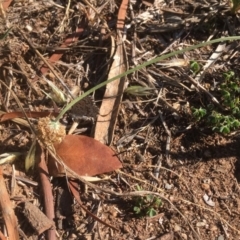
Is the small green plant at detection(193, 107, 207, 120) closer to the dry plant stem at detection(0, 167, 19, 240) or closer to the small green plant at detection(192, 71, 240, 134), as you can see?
the small green plant at detection(192, 71, 240, 134)

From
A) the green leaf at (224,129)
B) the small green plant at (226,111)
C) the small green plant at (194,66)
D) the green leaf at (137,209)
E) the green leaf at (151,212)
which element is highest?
the small green plant at (194,66)

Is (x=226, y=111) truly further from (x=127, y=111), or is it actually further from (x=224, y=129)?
Answer: (x=127, y=111)

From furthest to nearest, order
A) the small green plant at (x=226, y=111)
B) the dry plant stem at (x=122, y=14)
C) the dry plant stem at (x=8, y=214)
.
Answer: the dry plant stem at (x=122, y=14) → the small green plant at (x=226, y=111) → the dry plant stem at (x=8, y=214)

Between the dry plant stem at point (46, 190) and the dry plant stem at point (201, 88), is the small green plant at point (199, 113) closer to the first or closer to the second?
the dry plant stem at point (201, 88)

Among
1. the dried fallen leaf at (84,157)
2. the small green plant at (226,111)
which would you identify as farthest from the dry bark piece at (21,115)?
the small green plant at (226,111)

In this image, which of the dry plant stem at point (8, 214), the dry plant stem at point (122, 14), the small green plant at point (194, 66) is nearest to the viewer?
the dry plant stem at point (8, 214)

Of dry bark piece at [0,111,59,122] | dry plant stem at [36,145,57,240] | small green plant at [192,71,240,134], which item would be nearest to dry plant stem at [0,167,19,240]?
dry plant stem at [36,145,57,240]
